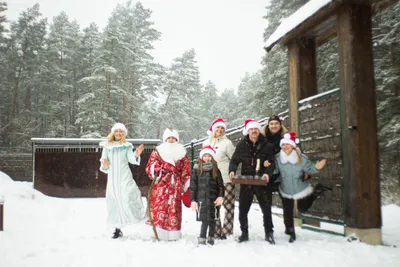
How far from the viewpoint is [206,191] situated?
197 inches

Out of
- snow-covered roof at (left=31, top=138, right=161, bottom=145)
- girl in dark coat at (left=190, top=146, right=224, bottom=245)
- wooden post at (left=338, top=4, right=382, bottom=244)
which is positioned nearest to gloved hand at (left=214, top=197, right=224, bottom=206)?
girl in dark coat at (left=190, top=146, right=224, bottom=245)

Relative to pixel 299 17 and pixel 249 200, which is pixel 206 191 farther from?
pixel 299 17

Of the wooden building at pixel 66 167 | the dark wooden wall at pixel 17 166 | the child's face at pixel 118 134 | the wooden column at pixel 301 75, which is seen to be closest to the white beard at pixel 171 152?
the child's face at pixel 118 134

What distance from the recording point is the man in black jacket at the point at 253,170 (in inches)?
195

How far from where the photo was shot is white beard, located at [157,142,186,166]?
555cm

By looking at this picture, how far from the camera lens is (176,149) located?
562 centimetres

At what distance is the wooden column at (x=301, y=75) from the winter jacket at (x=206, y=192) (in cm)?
232

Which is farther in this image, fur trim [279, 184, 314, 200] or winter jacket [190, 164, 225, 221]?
fur trim [279, 184, 314, 200]

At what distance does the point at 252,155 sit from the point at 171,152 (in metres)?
1.36

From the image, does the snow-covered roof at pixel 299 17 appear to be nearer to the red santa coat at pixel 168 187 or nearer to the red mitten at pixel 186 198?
the red santa coat at pixel 168 187

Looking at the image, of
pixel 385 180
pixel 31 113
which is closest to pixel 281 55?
pixel 385 180

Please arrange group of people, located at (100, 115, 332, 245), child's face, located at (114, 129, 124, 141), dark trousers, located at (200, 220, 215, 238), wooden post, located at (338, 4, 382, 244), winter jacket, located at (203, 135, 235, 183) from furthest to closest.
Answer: child's face, located at (114, 129, 124, 141) < winter jacket, located at (203, 135, 235, 183) < group of people, located at (100, 115, 332, 245) < dark trousers, located at (200, 220, 215, 238) < wooden post, located at (338, 4, 382, 244)

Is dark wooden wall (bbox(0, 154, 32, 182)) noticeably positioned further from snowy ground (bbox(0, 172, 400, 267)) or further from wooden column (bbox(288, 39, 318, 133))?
wooden column (bbox(288, 39, 318, 133))

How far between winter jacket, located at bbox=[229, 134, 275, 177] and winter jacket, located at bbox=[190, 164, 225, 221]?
0.34 metres
